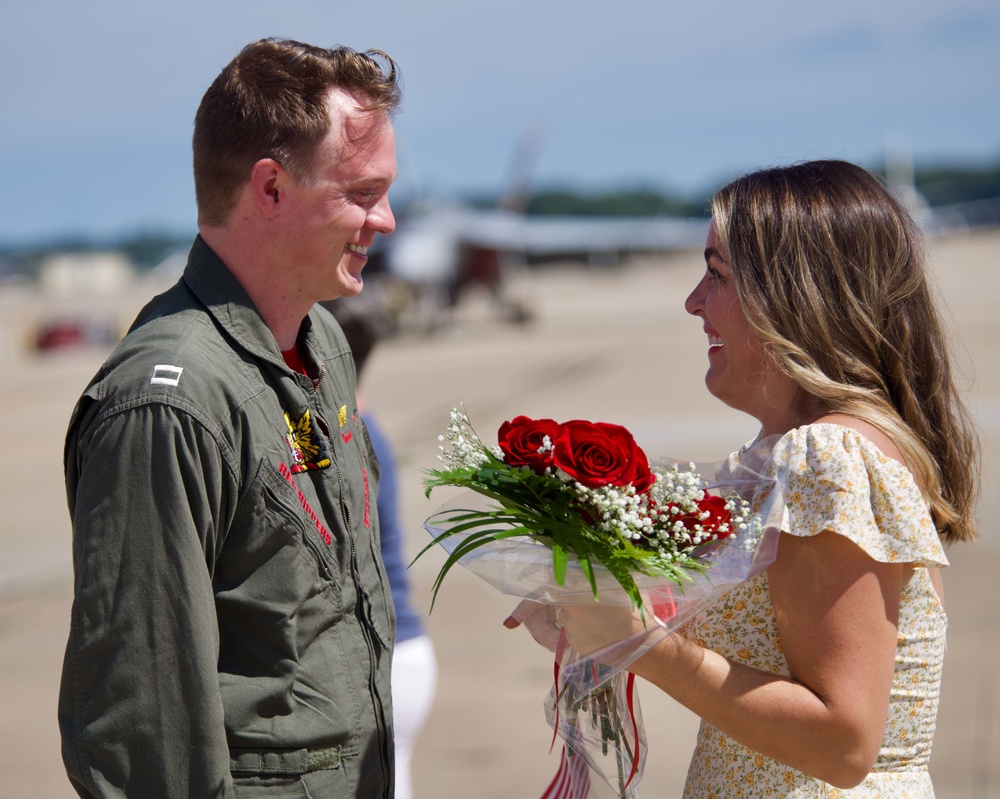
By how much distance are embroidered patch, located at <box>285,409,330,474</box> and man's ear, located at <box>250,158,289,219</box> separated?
49 cm

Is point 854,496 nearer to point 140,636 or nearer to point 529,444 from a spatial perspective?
point 529,444

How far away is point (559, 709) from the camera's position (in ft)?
8.02

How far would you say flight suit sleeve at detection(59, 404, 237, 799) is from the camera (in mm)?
2092

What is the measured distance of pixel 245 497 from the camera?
2.29 meters

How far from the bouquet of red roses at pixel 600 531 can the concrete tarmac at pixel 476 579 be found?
0.28 meters

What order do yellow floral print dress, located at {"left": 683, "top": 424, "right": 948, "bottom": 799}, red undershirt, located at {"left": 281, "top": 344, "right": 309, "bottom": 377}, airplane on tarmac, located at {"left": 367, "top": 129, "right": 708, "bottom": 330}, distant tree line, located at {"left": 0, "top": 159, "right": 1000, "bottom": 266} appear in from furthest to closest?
1. distant tree line, located at {"left": 0, "top": 159, "right": 1000, "bottom": 266}
2. airplane on tarmac, located at {"left": 367, "top": 129, "right": 708, "bottom": 330}
3. red undershirt, located at {"left": 281, "top": 344, "right": 309, "bottom": 377}
4. yellow floral print dress, located at {"left": 683, "top": 424, "right": 948, "bottom": 799}

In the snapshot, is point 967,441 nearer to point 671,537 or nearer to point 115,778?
point 671,537

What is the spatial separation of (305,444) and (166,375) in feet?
1.39

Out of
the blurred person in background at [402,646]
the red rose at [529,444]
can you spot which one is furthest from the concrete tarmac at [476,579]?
the red rose at [529,444]

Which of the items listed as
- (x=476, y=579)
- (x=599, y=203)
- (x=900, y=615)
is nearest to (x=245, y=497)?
(x=900, y=615)

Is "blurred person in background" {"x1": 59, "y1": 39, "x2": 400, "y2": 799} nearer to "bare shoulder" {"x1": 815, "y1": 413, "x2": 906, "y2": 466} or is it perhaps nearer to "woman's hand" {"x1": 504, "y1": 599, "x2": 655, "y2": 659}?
"woman's hand" {"x1": 504, "y1": 599, "x2": 655, "y2": 659}

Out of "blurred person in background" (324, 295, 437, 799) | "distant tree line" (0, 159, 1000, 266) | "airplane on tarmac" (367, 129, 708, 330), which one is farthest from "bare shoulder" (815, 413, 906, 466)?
"distant tree line" (0, 159, 1000, 266)

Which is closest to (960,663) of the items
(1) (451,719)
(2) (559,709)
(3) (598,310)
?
(1) (451,719)

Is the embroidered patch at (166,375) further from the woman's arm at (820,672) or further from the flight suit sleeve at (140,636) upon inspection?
the woman's arm at (820,672)
